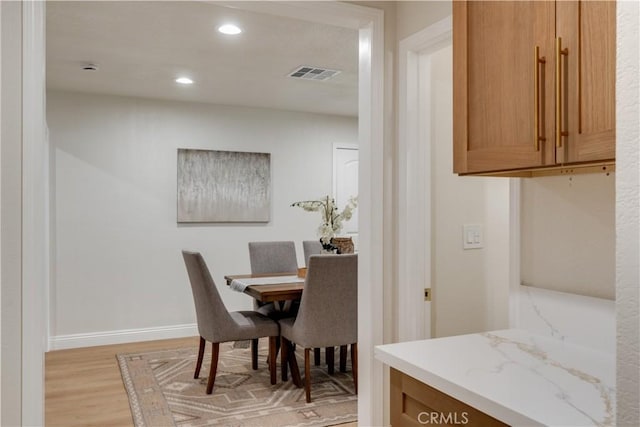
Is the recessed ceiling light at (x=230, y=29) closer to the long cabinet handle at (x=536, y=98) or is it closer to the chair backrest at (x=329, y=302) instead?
the chair backrest at (x=329, y=302)

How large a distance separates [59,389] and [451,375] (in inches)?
130

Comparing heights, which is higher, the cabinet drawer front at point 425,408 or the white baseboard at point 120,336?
the cabinet drawer front at point 425,408

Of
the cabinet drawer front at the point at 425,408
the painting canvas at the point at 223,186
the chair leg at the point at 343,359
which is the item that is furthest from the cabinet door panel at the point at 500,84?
the painting canvas at the point at 223,186

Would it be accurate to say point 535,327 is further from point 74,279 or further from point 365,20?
point 74,279

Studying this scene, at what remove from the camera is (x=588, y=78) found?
1.24 meters

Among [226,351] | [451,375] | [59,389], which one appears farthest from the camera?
[226,351]

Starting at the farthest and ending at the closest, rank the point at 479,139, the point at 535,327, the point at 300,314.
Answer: the point at 300,314 < the point at 535,327 < the point at 479,139

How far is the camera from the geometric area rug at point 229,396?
3104mm

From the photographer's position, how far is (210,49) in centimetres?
347

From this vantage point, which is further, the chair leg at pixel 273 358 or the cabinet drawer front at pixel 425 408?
the chair leg at pixel 273 358

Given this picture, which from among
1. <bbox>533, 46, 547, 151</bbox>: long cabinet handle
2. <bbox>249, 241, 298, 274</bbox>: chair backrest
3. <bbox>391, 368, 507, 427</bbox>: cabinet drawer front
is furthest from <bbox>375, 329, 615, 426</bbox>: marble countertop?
<bbox>249, 241, 298, 274</bbox>: chair backrest

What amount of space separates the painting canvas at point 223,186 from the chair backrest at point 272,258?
91cm

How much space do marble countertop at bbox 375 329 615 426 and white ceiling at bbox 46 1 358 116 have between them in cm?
211

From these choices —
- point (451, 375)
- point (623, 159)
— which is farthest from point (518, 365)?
point (623, 159)
